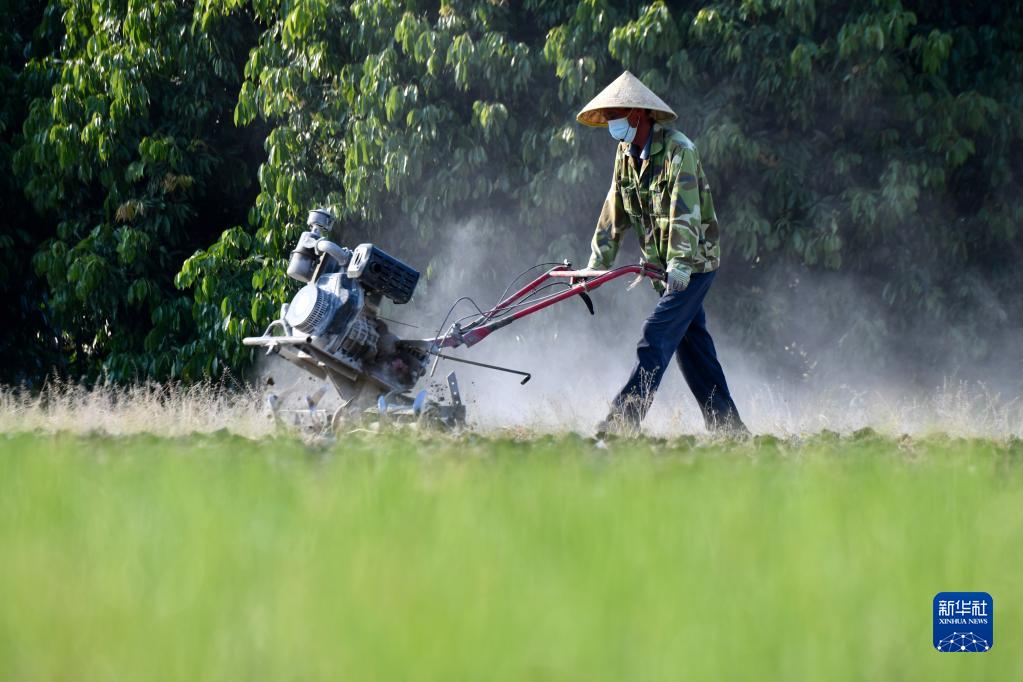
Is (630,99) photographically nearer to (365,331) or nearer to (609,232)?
(609,232)

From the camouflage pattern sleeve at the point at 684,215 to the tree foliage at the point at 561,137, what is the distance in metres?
3.21

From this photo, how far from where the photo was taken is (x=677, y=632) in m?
2.65

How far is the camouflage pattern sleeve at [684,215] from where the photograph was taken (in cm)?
699

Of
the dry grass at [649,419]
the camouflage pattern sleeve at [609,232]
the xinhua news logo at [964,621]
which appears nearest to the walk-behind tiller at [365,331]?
the camouflage pattern sleeve at [609,232]

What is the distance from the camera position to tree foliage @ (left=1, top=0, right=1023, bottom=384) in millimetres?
10383

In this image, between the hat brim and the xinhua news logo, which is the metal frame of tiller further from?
the xinhua news logo

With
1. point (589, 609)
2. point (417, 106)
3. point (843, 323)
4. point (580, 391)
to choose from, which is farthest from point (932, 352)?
point (589, 609)

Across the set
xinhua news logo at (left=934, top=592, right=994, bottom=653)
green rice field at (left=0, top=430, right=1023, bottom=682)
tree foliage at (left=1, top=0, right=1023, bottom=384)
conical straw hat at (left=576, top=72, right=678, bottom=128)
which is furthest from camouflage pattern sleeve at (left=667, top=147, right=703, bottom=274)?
xinhua news logo at (left=934, top=592, right=994, bottom=653)

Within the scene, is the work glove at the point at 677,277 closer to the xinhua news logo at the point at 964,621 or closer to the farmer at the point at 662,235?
the farmer at the point at 662,235

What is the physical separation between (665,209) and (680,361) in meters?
0.89

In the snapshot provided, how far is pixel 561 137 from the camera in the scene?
34.9 ft

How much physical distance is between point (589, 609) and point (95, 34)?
1156 centimetres

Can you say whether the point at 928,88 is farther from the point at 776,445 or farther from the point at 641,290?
the point at 776,445

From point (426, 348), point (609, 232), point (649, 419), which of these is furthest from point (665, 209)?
point (649, 419)
